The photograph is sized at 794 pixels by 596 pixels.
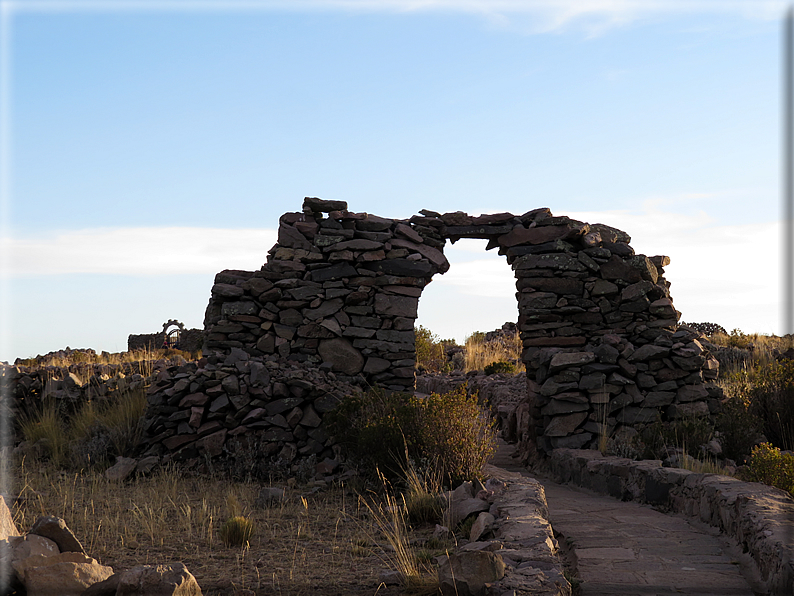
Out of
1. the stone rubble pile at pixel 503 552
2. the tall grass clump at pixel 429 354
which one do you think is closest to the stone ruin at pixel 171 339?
the tall grass clump at pixel 429 354

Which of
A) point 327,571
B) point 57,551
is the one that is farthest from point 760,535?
point 57,551

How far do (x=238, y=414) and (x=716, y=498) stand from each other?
19.7ft

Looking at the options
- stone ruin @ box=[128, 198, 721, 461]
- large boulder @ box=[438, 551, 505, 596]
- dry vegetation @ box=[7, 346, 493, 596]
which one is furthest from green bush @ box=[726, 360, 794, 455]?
large boulder @ box=[438, 551, 505, 596]

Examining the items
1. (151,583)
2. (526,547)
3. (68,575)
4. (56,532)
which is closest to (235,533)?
(56,532)

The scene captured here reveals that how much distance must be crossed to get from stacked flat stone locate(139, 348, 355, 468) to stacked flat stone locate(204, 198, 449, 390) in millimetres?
878

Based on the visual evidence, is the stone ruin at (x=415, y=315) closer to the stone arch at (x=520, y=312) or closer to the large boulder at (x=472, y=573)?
the stone arch at (x=520, y=312)

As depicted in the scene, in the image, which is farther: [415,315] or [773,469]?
[415,315]

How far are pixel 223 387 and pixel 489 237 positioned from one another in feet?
16.1

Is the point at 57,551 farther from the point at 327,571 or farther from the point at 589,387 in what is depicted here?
the point at 589,387

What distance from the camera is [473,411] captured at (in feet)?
24.5

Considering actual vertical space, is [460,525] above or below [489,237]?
below

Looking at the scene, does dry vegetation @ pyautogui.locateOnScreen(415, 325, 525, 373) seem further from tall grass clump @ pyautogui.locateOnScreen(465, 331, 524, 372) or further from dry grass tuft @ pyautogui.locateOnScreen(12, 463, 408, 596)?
dry grass tuft @ pyautogui.locateOnScreen(12, 463, 408, 596)

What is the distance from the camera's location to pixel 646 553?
537 centimetres

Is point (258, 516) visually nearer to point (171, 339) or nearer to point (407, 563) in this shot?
point (407, 563)
